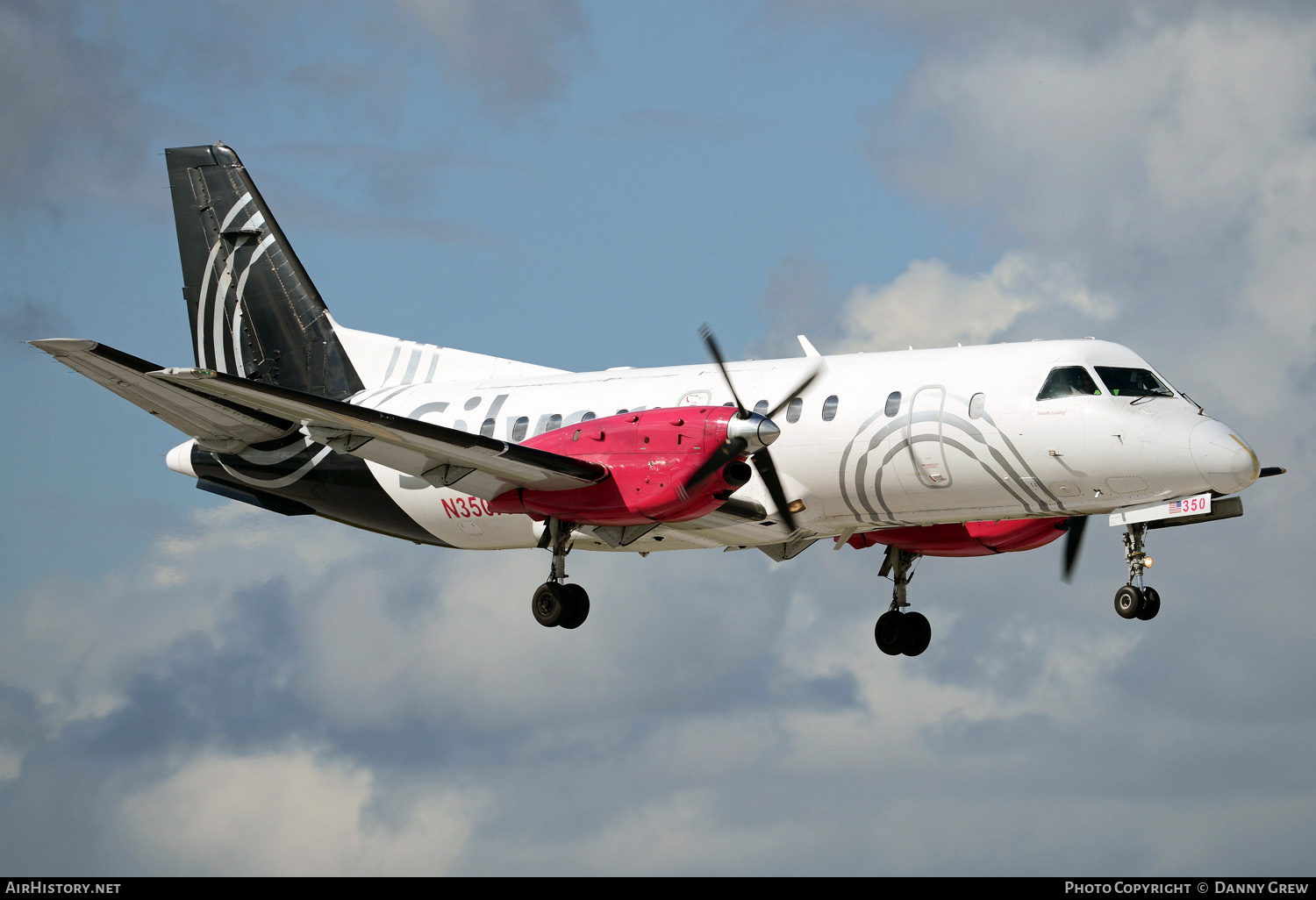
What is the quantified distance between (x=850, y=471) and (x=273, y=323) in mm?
12390

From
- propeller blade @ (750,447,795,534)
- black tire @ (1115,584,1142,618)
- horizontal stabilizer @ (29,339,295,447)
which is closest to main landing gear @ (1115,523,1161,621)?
black tire @ (1115,584,1142,618)

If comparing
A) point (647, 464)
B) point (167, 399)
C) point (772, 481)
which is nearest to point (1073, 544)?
point (772, 481)

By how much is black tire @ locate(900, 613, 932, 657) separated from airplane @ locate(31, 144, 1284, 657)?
0.12 ft

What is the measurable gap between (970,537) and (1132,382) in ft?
16.9

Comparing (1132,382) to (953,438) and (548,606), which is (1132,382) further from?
(548,606)

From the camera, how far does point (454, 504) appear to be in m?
26.0

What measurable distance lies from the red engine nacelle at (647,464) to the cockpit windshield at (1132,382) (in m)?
5.37

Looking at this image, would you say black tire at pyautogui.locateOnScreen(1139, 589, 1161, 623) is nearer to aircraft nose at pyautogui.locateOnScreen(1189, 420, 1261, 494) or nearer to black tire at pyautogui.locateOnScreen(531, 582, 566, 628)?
aircraft nose at pyautogui.locateOnScreen(1189, 420, 1261, 494)

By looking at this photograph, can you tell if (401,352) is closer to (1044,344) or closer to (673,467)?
(673,467)

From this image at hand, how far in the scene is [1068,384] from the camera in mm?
21953

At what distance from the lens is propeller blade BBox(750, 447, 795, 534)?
22.7 m

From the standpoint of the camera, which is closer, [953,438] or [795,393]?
[953,438]

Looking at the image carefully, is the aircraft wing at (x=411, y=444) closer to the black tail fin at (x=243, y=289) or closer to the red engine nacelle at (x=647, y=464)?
the red engine nacelle at (x=647, y=464)
